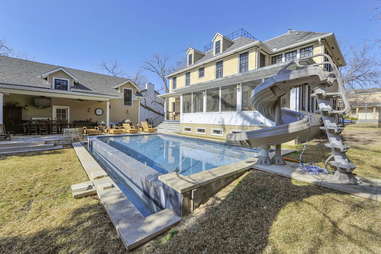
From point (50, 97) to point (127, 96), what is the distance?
7027mm

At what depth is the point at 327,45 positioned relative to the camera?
12062 mm

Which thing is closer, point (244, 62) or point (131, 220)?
point (131, 220)

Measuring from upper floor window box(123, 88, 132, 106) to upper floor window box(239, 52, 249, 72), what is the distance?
13.0m

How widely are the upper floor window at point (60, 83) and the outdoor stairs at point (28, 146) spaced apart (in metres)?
6.75

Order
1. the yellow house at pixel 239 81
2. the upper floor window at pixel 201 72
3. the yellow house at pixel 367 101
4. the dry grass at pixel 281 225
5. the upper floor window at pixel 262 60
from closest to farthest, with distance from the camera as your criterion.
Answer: the dry grass at pixel 281 225 < the yellow house at pixel 239 81 < the upper floor window at pixel 262 60 < the upper floor window at pixel 201 72 < the yellow house at pixel 367 101

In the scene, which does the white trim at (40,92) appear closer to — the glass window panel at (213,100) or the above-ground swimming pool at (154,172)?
the above-ground swimming pool at (154,172)

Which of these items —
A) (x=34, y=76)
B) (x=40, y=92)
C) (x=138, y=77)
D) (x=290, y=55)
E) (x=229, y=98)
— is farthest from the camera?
(x=138, y=77)

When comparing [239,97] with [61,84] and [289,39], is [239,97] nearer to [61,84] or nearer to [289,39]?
[289,39]

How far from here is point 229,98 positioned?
36.4 feet

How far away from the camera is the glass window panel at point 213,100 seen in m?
11.9

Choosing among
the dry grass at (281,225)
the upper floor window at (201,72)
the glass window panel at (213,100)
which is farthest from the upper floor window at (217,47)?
the dry grass at (281,225)

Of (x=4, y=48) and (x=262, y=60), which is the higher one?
(x=4, y=48)

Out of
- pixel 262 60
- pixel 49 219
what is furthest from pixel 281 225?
pixel 262 60

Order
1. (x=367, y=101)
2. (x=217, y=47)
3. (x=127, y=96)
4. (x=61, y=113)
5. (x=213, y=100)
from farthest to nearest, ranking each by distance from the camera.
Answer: (x=367, y=101)
(x=127, y=96)
(x=217, y=47)
(x=61, y=113)
(x=213, y=100)
